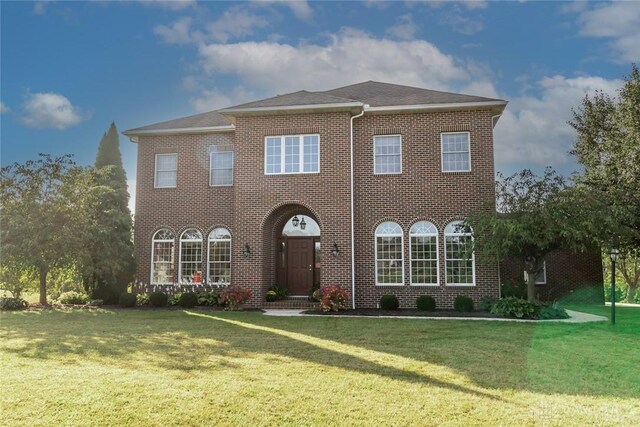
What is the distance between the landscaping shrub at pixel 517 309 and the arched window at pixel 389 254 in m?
3.44

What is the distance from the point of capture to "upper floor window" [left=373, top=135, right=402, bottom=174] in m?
17.2

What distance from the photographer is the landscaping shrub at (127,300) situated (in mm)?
17500

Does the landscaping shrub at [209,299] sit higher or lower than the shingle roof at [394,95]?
lower

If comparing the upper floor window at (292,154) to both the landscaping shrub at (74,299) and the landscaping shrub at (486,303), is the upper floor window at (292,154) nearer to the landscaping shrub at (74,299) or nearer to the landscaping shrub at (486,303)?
the landscaping shrub at (486,303)

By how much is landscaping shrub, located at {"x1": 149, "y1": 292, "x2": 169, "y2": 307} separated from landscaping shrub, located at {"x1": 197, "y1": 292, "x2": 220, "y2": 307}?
4.44 ft

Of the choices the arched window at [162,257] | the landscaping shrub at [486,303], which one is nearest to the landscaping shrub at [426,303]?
the landscaping shrub at [486,303]

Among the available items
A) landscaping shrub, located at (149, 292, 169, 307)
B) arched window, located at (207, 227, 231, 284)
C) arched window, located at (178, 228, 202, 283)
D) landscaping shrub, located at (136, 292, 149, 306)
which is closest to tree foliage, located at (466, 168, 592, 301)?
arched window, located at (207, 227, 231, 284)

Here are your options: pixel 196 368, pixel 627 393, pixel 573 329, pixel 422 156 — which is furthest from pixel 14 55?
pixel 573 329

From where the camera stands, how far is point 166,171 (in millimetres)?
19359

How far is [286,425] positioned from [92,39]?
1105 cm

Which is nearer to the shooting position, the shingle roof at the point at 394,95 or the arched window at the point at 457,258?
the arched window at the point at 457,258

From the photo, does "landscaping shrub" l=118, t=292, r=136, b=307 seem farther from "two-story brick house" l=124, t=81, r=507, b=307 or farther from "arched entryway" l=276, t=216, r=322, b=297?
"arched entryway" l=276, t=216, r=322, b=297

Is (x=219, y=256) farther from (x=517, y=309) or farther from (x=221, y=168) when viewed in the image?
(x=517, y=309)

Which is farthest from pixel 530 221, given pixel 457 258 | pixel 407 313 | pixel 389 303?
pixel 389 303
